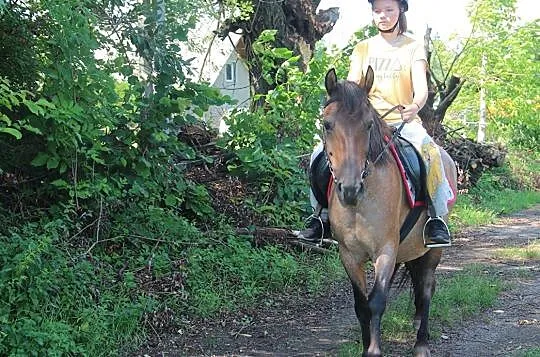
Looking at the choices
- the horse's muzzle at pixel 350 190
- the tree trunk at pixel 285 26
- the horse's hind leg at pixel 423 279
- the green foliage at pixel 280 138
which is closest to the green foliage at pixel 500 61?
the tree trunk at pixel 285 26

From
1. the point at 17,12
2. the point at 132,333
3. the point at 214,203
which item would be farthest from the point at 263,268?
the point at 17,12

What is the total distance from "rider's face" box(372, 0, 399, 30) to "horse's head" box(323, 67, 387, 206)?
736 millimetres

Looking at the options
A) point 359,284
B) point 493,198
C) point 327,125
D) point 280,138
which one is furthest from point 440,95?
point 327,125

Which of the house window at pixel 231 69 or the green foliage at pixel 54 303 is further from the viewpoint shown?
the house window at pixel 231 69

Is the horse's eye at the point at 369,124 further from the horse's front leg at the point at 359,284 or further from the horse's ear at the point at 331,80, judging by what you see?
the horse's front leg at the point at 359,284

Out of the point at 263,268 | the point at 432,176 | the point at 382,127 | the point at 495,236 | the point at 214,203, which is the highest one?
the point at 382,127

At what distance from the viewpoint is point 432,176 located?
505 centimetres

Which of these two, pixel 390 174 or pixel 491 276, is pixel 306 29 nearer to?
pixel 491 276

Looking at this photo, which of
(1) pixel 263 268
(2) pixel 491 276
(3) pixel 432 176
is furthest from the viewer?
(2) pixel 491 276

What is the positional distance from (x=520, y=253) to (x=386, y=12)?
6266 mm

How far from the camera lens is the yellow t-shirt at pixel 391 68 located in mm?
5004

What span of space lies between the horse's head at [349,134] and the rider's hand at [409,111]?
56cm

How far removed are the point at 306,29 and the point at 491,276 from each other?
581 centimetres

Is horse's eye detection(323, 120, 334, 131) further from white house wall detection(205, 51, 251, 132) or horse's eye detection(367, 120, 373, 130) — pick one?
white house wall detection(205, 51, 251, 132)
